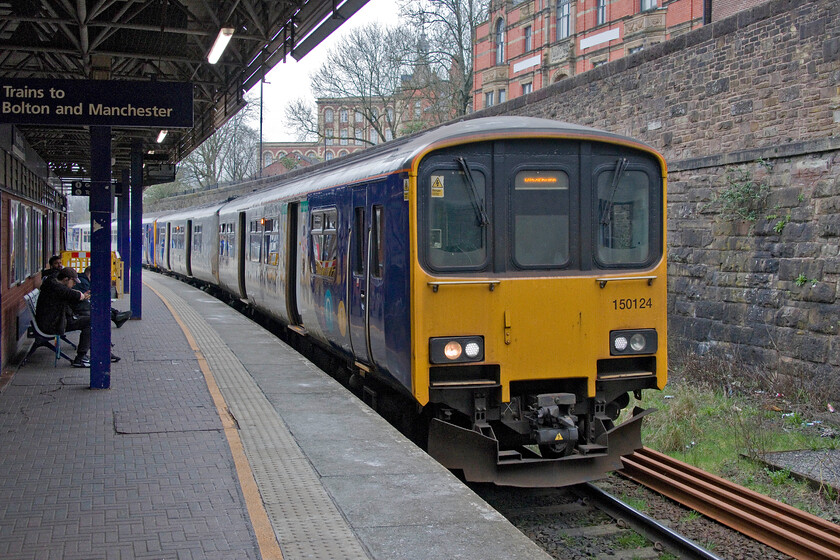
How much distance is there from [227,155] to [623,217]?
72.1 m

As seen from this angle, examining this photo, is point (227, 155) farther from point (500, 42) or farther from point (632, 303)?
point (632, 303)

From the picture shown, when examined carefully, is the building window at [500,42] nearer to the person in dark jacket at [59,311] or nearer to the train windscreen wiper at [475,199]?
the person in dark jacket at [59,311]

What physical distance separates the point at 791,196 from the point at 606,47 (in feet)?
90.6

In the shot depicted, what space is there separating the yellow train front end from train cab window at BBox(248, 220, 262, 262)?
8586mm

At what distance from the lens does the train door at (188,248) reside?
88.1 feet

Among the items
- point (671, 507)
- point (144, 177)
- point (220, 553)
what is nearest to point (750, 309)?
point (671, 507)

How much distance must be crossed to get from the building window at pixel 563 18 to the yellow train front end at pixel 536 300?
117ft

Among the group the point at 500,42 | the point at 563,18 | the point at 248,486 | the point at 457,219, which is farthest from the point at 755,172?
the point at 500,42

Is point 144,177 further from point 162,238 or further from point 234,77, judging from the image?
point 162,238

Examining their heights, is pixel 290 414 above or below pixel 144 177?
below

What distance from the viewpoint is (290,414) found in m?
7.93

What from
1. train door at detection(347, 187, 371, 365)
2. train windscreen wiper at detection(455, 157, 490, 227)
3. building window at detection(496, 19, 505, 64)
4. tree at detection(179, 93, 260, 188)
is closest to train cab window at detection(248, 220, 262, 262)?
train door at detection(347, 187, 371, 365)

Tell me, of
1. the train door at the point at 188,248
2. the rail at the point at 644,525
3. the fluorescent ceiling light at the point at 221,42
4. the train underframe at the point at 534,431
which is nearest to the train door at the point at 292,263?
the fluorescent ceiling light at the point at 221,42

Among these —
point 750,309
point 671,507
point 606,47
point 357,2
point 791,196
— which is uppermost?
point 606,47
